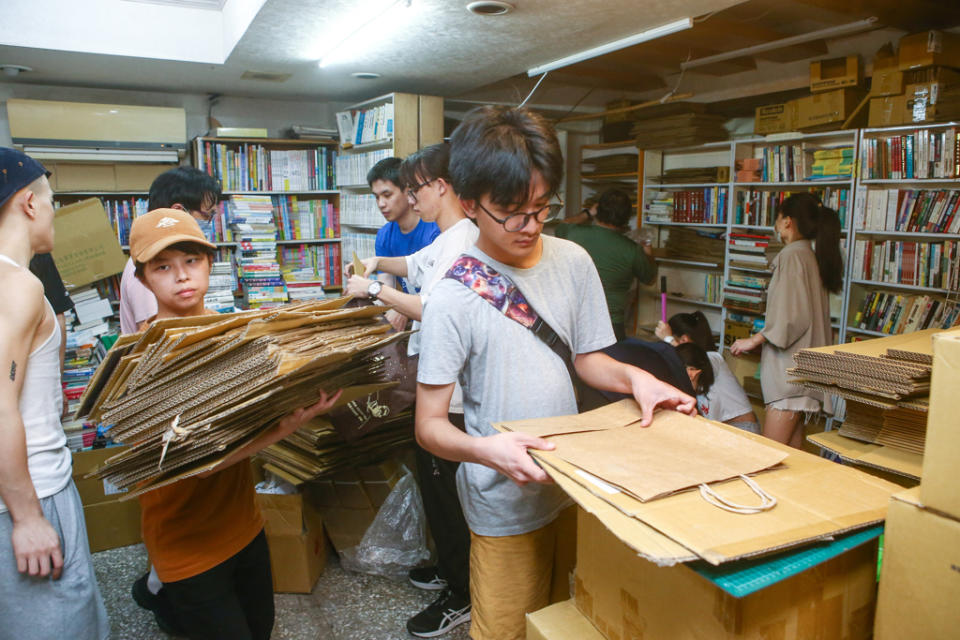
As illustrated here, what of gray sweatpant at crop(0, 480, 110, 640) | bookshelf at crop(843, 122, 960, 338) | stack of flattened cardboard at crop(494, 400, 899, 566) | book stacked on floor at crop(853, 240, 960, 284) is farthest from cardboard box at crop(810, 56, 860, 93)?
gray sweatpant at crop(0, 480, 110, 640)

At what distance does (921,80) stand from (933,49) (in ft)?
0.61

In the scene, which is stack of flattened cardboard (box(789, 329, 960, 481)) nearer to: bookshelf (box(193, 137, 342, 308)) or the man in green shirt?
the man in green shirt

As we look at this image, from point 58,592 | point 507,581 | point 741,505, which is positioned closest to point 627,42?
point 507,581

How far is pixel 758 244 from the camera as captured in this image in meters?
4.62

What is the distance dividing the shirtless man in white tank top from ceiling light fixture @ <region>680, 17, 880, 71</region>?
4.25 m

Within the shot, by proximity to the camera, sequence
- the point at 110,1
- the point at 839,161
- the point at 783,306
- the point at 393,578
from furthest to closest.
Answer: the point at 839,161, the point at 110,1, the point at 783,306, the point at 393,578

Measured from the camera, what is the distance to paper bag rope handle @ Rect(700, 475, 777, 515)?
763 millimetres

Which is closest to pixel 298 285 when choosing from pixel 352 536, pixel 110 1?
pixel 110 1

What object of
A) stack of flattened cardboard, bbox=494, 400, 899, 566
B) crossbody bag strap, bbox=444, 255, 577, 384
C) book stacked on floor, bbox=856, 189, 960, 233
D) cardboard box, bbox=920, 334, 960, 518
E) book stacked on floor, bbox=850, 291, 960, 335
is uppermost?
book stacked on floor, bbox=856, 189, 960, 233

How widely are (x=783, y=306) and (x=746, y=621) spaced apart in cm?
258

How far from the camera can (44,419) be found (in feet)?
4.25

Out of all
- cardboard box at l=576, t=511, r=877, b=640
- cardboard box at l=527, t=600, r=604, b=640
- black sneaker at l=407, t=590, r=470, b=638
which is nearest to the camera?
cardboard box at l=576, t=511, r=877, b=640

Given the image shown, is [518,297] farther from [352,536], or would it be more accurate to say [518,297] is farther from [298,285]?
[298,285]

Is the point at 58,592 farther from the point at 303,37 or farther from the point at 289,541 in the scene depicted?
the point at 303,37
